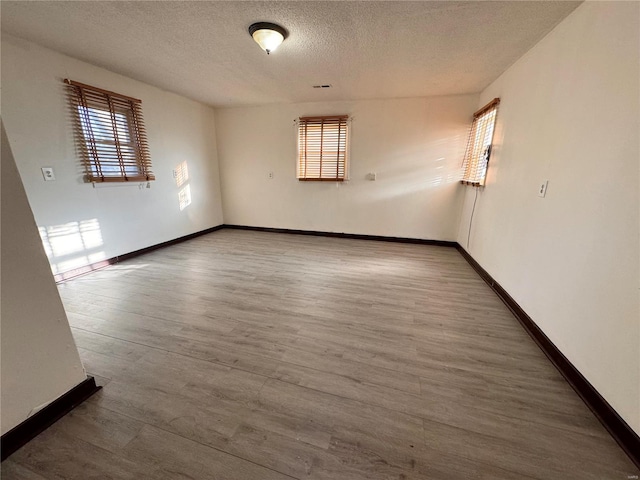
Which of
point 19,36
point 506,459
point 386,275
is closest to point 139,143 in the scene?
point 19,36

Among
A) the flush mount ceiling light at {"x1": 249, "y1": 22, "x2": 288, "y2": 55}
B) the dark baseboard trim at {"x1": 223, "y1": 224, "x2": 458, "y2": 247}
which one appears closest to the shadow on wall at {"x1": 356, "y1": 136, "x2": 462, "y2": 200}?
the dark baseboard trim at {"x1": 223, "y1": 224, "x2": 458, "y2": 247}

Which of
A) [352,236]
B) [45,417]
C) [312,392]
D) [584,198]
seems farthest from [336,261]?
[45,417]

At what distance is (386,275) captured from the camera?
3.04 metres

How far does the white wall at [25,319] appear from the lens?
1037 millimetres

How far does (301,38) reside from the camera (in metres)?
2.20

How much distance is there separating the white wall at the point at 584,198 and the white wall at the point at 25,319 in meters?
2.77

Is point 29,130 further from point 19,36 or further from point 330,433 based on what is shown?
point 330,433

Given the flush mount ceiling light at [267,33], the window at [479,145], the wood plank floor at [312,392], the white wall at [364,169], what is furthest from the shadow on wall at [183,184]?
the window at [479,145]

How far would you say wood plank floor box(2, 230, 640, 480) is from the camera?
107 cm

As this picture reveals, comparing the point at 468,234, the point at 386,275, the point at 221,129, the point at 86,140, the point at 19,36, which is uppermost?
the point at 19,36

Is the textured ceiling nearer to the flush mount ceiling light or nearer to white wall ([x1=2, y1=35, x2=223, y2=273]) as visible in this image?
the flush mount ceiling light

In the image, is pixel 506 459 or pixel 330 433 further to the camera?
pixel 330 433

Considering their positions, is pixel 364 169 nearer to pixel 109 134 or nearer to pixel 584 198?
pixel 584 198

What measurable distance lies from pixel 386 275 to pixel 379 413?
1885 mm
